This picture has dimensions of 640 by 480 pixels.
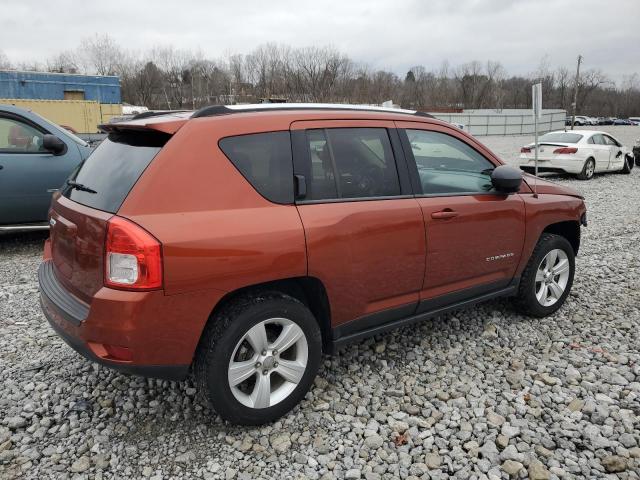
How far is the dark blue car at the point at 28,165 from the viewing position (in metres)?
6.17

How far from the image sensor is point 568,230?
459cm

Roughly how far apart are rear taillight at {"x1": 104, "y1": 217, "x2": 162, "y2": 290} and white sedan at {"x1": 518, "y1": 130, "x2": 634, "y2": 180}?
14.5m

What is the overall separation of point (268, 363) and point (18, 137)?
17.8 ft

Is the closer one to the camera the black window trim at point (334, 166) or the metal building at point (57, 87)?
the black window trim at point (334, 166)

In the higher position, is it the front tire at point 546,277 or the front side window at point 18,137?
the front side window at point 18,137

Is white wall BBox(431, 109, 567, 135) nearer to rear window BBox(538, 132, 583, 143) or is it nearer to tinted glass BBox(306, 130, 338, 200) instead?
rear window BBox(538, 132, 583, 143)

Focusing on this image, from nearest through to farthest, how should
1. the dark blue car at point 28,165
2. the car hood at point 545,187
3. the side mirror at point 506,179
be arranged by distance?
the side mirror at point 506,179, the car hood at point 545,187, the dark blue car at point 28,165

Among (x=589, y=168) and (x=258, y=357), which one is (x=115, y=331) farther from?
(x=589, y=168)

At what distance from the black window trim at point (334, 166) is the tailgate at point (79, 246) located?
104cm

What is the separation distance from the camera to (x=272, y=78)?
2589 inches

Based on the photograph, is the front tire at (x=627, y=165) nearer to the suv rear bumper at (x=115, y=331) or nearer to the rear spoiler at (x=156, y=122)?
the rear spoiler at (x=156, y=122)

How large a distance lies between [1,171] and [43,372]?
374cm

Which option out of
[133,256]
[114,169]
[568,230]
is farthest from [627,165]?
[133,256]

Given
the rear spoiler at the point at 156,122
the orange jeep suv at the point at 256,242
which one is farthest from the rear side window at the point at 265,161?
the rear spoiler at the point at 156,122
